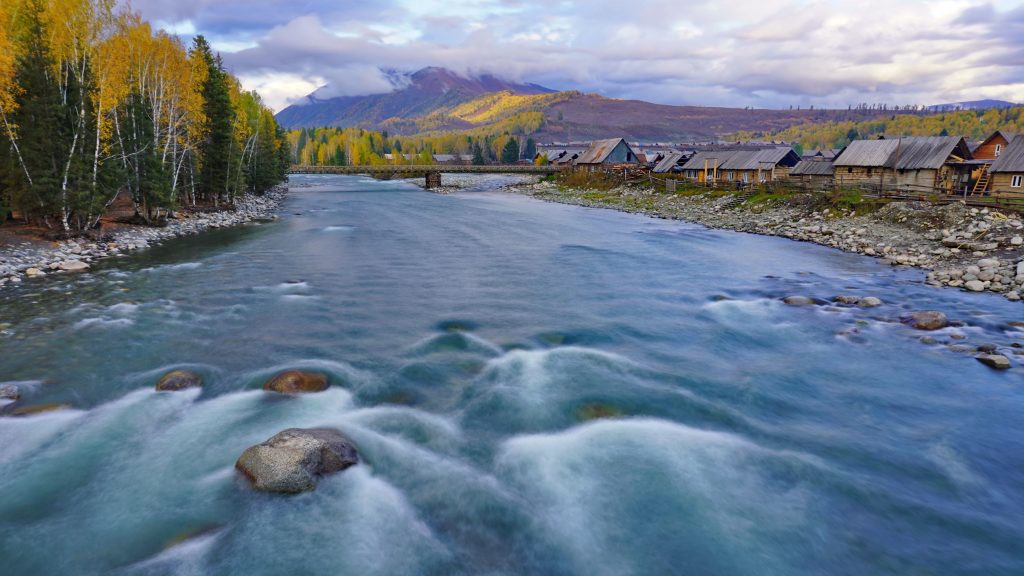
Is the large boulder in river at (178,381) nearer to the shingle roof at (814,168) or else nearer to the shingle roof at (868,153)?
the shingle roof at (868,153)

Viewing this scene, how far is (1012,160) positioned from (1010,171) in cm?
110

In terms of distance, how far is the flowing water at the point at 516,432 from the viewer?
30.6 feet

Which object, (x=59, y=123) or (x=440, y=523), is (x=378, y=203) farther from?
(x=440, y=523)

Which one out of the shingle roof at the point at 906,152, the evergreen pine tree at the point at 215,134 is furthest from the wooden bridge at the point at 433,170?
the shingle roof at the point at 906,152

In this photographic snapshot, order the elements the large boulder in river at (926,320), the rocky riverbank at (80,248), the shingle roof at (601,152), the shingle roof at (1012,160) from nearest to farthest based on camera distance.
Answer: the large boulder in river at (926,320), the rocky riverbank at (80,248), the shingle roof at (1012,160), the shingle roof at (601,152)

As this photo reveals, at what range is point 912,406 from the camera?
47.7 feet

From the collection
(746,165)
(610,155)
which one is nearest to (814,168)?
(746,165)

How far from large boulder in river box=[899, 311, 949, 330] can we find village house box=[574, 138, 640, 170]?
89.5 metres

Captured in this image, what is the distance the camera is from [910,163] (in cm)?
5519

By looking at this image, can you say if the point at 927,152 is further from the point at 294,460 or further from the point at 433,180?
the point at 433,180

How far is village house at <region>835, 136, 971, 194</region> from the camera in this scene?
52438mm

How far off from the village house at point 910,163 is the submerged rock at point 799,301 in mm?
33129

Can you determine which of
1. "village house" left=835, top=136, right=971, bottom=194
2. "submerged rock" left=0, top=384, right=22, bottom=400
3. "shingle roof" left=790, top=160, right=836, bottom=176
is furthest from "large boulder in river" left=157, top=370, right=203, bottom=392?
"shingle roof" left=790, top=160, right=836, bottom=176

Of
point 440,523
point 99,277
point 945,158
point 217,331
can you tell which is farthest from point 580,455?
point 945,158
